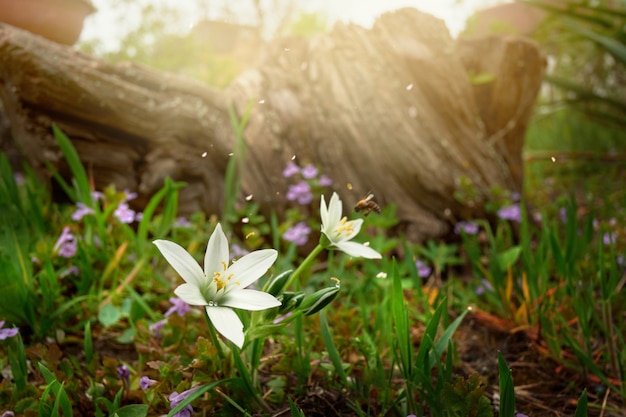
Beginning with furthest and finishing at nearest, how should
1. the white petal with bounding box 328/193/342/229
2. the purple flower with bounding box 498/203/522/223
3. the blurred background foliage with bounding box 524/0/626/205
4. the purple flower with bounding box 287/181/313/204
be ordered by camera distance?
1. the blurred background foliage with bounding box 524/0/626/205
2. the purple flower with bounding box 498/203/522/223
3. the purple flower with bounding box 287/181/313/204
4. the white petal with bounding box 328/193/342/229

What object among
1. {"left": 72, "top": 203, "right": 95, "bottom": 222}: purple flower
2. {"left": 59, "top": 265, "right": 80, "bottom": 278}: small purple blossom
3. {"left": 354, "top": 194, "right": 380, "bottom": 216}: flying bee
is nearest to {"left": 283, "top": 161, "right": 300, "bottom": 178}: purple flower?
{"left": 72, "top": 203, "right": 95, "bottom": 222}: purple flower

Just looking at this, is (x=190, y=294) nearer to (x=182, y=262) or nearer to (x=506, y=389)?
(x=182, y=262)

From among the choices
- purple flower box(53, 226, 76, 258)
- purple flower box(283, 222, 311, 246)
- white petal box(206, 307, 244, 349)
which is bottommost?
purple flower box(283, 222, 311, 246)

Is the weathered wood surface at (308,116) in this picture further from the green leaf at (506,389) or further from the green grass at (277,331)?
the green leaf at (506,389)

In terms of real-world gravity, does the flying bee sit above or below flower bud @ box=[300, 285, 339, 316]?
above

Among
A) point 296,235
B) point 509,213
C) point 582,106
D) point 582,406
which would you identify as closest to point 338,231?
point 582,406

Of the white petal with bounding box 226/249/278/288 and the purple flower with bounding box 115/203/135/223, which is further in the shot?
the purple flower with bounding box 115/203/135/223

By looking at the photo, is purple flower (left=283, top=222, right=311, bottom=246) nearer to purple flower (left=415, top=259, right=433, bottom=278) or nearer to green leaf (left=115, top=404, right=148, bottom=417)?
purple flower (left=415, top=259, right=433, bottom=278)

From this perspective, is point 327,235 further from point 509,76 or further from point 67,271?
point 509,76
